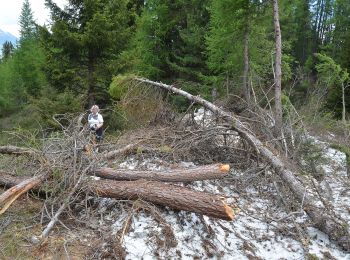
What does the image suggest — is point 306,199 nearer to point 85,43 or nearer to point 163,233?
point 163,233

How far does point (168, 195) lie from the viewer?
5219 mm

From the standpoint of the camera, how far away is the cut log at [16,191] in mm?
4801

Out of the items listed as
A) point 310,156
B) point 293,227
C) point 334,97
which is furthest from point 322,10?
point 293,227

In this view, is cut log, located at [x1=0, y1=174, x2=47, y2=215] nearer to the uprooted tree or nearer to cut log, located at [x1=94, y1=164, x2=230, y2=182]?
the uprooted tree

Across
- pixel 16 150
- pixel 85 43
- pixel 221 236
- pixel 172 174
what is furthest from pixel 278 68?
pixel 85 43

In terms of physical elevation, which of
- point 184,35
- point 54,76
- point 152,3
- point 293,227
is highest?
point 152,3

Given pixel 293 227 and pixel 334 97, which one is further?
pixel 334 97

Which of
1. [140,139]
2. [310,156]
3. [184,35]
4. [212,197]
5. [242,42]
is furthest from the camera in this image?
[184,35]

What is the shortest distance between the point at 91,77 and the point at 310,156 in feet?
29.1

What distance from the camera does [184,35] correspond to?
17531 mm

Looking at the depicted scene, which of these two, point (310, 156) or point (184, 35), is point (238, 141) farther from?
point (184, 35)

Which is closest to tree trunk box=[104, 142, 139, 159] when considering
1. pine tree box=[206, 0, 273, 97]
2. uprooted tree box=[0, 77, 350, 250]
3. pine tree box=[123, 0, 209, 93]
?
uprooted tree box=[0, 77, 350, 250]

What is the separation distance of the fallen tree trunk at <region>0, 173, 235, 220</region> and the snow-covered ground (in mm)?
242

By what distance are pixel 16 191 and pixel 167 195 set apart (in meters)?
2.17
